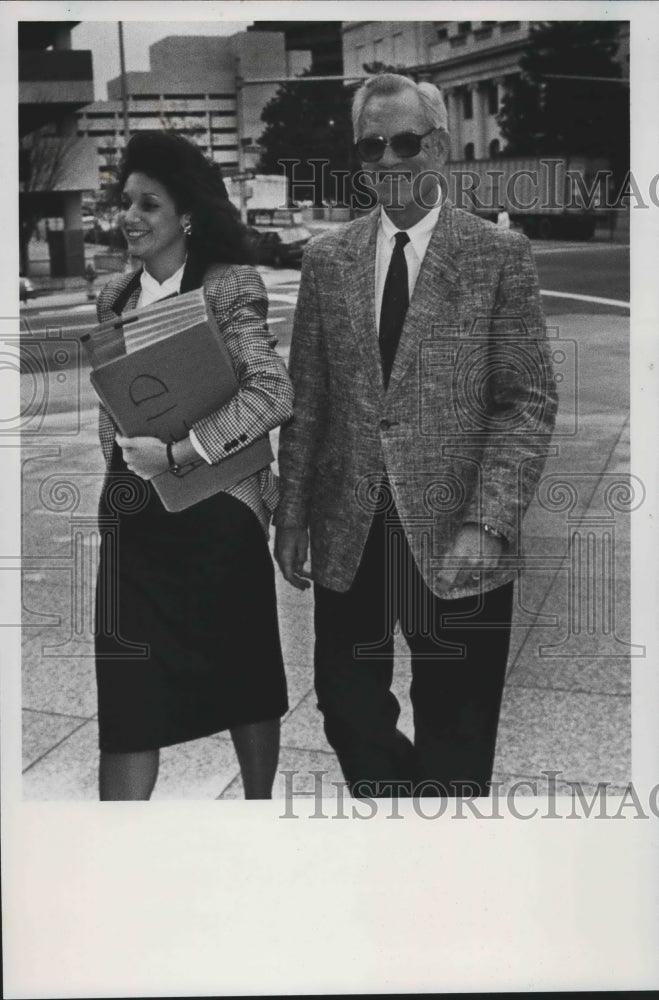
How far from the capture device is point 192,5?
3.22 metres

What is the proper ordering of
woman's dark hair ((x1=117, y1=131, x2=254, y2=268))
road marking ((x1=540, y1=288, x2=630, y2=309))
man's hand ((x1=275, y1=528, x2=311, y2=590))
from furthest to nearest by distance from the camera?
road marking ((x1=540, y1=288, x2=630, y2=309)) < man's hand ((x1=275, y1=528, x2=311, y2=590)) < woman's dark hair ((x1=117, y1=131, x2=254, y2=268))

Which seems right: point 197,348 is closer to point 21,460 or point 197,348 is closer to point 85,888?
point 21,460

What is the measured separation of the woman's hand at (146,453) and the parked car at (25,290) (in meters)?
0.67

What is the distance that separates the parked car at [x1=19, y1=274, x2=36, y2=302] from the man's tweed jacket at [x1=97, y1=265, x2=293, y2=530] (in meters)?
0.30

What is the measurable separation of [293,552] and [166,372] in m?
0.64

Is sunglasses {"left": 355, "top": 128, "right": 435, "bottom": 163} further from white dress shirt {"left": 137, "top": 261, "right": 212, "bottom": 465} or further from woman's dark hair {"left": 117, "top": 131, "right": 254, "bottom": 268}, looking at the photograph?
white dress shirt {"left": 137, "top": 261, "right": 212, "bottom": 465}

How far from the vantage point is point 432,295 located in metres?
2.96

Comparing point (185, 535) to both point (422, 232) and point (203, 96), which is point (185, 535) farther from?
point (203, 96)

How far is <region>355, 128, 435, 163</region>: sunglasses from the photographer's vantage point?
2.92m

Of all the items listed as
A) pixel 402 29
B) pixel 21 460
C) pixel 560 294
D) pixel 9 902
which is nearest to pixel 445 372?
pixel 560 294

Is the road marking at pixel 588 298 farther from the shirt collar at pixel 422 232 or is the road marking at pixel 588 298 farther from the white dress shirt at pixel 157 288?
the white dress shirt at pixel 157 288

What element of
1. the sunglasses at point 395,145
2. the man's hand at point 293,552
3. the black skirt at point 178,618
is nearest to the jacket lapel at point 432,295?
the sunglasses at point 395,145

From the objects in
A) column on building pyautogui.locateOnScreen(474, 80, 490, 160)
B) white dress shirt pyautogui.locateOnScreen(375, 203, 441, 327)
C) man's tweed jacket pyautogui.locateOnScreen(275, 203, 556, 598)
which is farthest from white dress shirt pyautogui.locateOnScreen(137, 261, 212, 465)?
column on building pyautogui.locateOnScreen(474, 80, 490, 160)

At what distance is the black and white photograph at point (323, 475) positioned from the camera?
3002 mm
